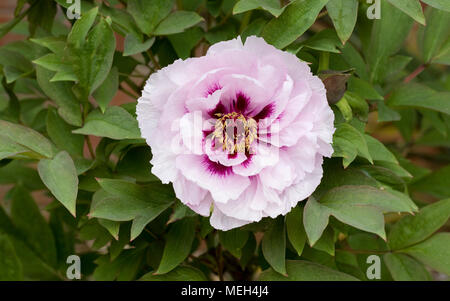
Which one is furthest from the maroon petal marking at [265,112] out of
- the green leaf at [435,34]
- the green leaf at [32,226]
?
the green leaf at [32,226]

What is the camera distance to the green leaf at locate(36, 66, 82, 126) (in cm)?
50

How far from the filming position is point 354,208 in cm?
44

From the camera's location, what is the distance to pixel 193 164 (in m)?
0.42

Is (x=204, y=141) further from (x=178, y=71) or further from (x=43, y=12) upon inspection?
(x=43, y=12)

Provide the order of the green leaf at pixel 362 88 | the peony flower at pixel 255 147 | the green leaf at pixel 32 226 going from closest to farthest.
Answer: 1. the peony flower at pixel 255 147
2. the green leaf at pixel 362 88
3. the green leaf at pixel 32 226

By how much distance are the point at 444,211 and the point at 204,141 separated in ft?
0.72

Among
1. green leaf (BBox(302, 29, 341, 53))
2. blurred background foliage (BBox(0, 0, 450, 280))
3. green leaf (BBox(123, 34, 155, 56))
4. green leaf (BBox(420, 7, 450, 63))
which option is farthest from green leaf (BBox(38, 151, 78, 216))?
green leaf (BBox(420, 7, 450, 63))

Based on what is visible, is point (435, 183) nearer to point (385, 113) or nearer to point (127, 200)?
point (385, 113)

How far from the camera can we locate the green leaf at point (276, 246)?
1.55ft

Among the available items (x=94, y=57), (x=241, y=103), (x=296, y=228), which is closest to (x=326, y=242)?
(x=296, y=228)

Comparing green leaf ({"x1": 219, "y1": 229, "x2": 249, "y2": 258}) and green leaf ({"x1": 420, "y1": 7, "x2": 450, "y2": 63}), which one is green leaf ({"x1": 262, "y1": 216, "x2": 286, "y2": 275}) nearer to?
green leaf ({"x1": 219, "y1": 229, "x2": 249, "y2": 258})

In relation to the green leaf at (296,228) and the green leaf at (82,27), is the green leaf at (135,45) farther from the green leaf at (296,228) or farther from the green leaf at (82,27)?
the green leaf at (296,228)

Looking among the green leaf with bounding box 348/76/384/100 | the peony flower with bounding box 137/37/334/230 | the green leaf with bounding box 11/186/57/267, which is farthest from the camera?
the green leaf with bounding box 11/186/57/267

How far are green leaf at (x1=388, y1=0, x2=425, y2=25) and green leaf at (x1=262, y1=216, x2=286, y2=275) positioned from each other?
186 mm
